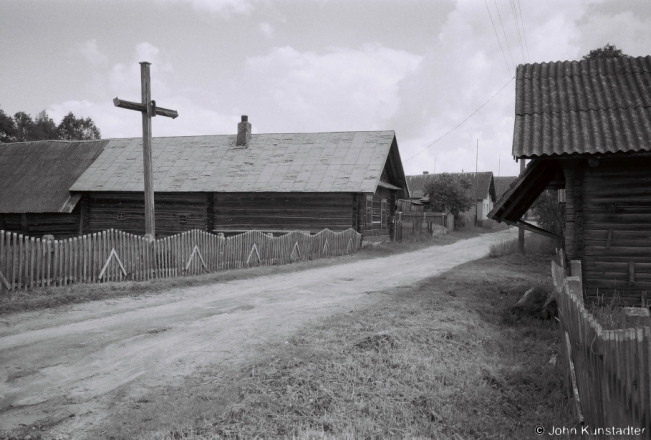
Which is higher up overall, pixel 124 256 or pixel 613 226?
pixel 613 226

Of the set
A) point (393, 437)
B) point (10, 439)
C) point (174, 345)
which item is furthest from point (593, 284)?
point (10, 439)

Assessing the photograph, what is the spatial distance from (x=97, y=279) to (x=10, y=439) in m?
8.30

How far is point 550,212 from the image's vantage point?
2100 cm

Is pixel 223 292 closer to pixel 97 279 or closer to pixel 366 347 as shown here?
pixel 97 279

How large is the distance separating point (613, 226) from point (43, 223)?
88.5 feet

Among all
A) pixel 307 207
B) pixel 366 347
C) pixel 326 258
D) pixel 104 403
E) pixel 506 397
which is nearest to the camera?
pixel 104 403

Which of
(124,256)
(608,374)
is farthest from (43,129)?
(608,374)

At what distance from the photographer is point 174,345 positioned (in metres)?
6.82

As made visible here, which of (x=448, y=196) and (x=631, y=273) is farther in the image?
(x=448, y=196)

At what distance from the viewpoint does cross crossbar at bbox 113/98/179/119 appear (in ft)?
47.2

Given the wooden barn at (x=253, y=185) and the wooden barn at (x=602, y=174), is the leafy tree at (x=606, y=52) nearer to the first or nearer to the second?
the wooden barn at (x=253, y=185)

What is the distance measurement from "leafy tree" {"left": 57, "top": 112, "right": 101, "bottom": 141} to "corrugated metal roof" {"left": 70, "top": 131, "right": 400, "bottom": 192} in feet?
180

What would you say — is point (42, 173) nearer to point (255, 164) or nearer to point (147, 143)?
point (255, 164)

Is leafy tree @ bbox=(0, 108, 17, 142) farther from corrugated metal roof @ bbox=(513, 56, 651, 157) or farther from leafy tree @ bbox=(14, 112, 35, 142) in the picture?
corrugated metal roof @ bbox=(513, 56, 651, 157)
